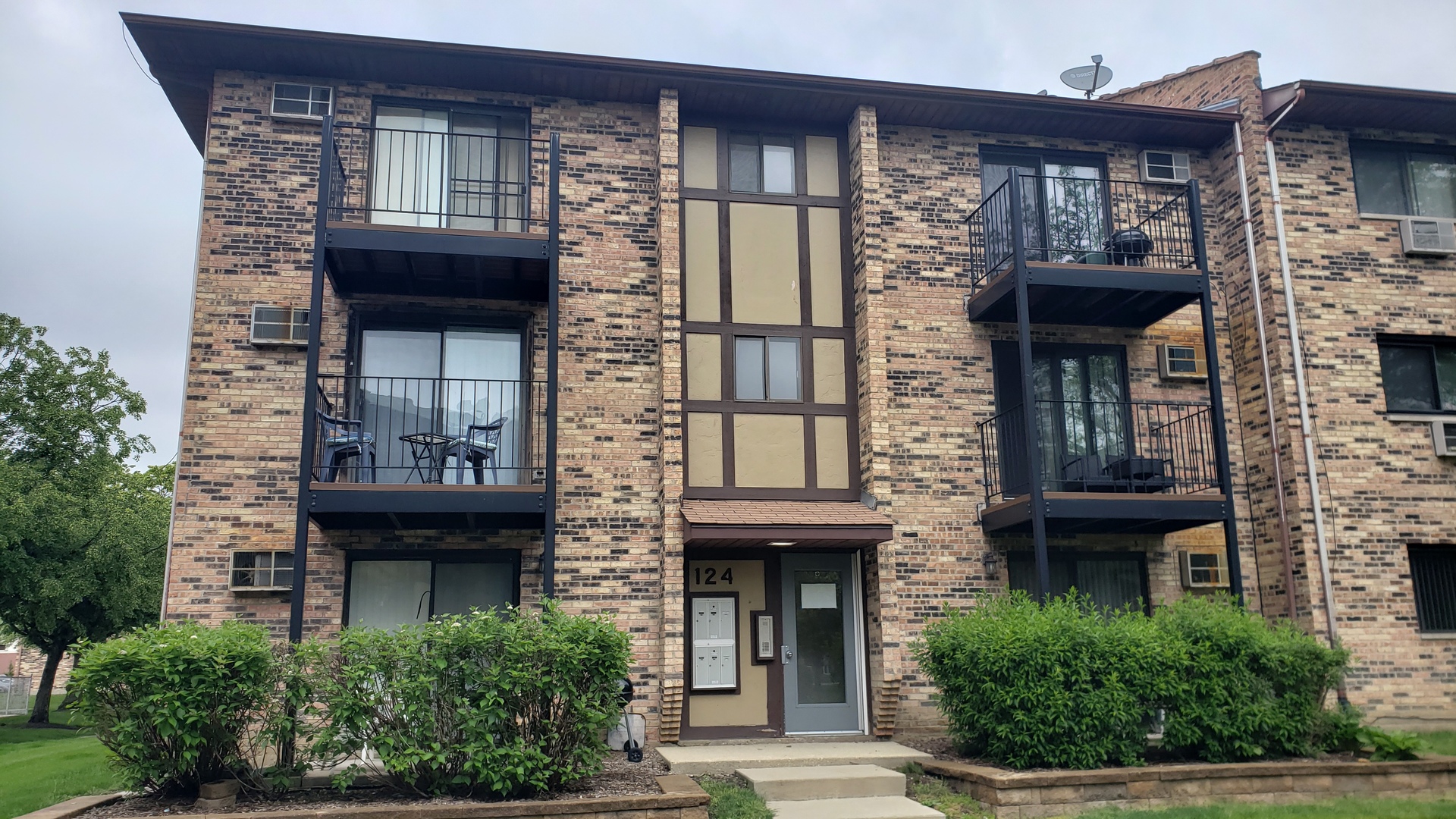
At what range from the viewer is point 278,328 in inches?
454

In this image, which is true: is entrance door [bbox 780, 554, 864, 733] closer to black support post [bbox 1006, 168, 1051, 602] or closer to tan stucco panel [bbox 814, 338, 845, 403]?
tan stucco panel [bbox 814, 338, 845, 403]

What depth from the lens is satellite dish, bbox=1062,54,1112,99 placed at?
1533 centimetres

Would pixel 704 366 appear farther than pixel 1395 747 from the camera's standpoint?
Yes

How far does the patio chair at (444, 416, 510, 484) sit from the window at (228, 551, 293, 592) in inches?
75.6

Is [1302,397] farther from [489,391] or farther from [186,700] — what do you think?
[186,700]

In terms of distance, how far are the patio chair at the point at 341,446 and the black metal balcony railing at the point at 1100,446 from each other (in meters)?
6.99

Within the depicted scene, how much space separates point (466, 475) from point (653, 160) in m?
4.36

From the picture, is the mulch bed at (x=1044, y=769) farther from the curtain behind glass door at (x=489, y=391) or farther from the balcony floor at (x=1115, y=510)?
the curtain behind glass door at (x=489, y=391)

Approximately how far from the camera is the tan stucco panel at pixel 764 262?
41.4 ft

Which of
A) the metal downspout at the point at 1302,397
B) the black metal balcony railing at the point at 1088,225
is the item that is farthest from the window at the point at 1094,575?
the black metal balcony railing at the point at 1088,225

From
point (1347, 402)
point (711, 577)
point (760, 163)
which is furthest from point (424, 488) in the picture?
point (1347, 402)

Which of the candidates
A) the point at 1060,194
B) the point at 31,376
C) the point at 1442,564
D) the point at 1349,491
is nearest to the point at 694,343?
the point at 1060,194

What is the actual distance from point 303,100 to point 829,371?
6.73m

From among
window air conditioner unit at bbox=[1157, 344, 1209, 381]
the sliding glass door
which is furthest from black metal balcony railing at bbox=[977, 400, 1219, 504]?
the sliding glass door
